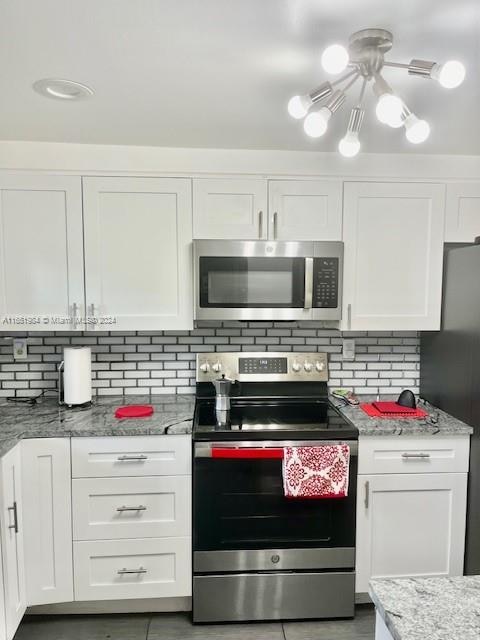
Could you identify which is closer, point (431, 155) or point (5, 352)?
point (431, 155)

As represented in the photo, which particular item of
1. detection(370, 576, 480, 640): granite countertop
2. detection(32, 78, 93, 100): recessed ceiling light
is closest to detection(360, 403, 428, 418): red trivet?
detection(370, 576, 480, 640): granite countertop

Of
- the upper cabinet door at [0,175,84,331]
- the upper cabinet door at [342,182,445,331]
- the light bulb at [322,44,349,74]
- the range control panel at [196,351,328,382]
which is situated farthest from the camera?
the range control panel at [196,351,328,382]

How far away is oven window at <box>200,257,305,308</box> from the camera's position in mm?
2129

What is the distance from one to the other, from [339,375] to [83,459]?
1482 millimetres

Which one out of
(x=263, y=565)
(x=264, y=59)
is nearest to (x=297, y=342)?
(x=263, y=565)

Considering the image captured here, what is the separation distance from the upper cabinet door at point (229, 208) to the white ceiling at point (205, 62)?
0.24 m

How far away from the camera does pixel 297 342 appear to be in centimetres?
253

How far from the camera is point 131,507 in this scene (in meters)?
1.95

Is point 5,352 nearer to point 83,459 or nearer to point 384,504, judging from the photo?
point 83,459

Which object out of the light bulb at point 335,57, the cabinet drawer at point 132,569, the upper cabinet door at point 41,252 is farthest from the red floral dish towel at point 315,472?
the light bulb at point 335,57

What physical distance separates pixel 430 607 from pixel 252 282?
1.56 metres

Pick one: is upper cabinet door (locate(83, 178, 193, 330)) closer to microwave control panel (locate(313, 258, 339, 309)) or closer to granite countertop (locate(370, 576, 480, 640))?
microwave control panel (locate(313, 258, 339, 309))

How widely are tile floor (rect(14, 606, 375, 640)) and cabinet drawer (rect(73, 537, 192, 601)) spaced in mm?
139

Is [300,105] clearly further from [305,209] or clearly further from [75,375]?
[75,375]
